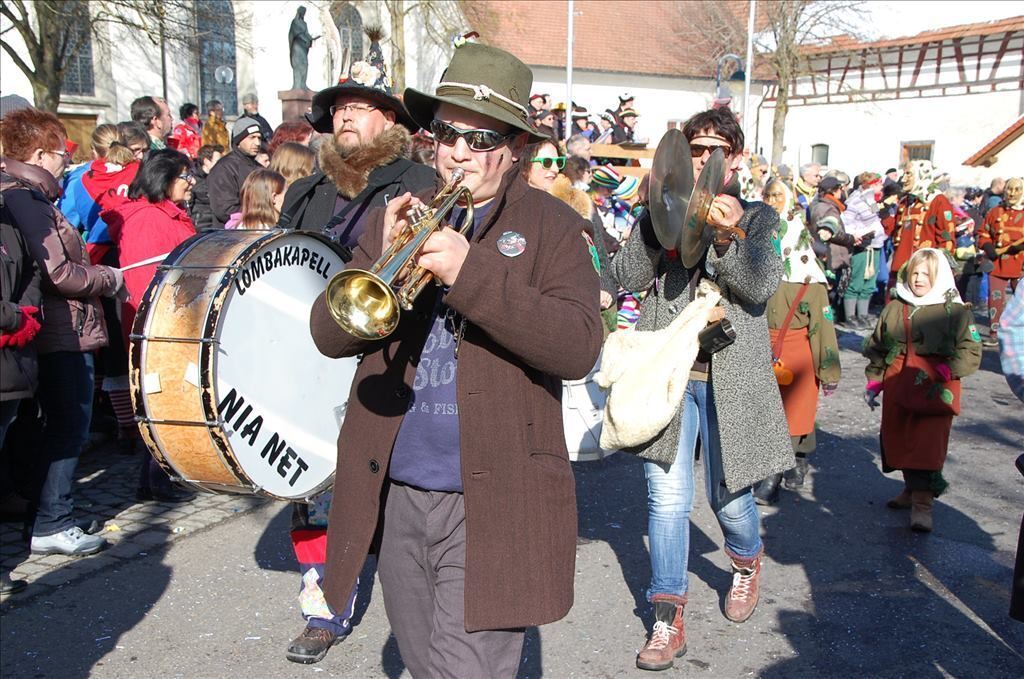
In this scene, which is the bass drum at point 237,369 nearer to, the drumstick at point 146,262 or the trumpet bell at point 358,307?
the trumpet bell at point 358,307

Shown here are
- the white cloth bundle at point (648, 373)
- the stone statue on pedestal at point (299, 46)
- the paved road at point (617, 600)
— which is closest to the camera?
the white cloth bundle at point (648, 373)

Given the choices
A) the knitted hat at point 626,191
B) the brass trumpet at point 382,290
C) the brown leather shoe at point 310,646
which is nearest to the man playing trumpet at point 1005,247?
the knitted hat at point 626,191

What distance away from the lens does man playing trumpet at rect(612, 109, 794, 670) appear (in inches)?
155

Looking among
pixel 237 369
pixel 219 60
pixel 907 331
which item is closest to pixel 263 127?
pixel 907 331

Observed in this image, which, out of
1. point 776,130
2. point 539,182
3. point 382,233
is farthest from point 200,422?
point 776,130

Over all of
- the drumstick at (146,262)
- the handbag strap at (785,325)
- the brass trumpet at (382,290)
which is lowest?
the handbag strap at (785,325)

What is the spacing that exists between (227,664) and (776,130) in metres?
35.7

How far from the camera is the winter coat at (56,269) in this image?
4.72 m

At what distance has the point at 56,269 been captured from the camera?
4.79 metres

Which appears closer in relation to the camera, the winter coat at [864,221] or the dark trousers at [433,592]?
the dark trousers at [433,592]

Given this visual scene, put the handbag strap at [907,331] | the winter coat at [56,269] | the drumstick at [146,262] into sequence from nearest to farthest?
the winter coat at [56,269] < the handbag strap at [907,331] < the drumstick at [146,262]

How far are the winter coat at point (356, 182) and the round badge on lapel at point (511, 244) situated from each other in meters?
1.60

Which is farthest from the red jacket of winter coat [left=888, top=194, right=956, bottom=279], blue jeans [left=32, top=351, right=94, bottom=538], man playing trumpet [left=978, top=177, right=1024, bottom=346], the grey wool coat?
man playing trumpet [left=978, top=177, right=1024, bottom=346]

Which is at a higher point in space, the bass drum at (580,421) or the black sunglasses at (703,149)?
the black sunglasses at (703,149)
